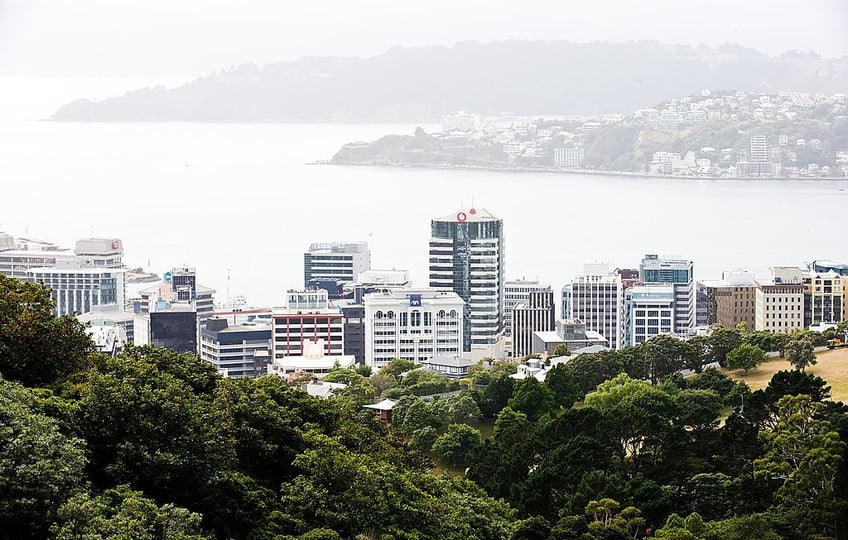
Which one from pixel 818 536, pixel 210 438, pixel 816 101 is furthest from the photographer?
pixel 816 101

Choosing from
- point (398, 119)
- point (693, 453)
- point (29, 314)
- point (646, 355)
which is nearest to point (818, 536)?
point (693, 453)

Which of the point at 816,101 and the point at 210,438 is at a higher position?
the point at 816,101

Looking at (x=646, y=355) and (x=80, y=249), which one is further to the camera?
(x=80, y=249)

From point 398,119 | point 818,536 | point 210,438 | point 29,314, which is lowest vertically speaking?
point 818,536

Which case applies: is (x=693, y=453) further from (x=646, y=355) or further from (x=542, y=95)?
(x=542, y=95)

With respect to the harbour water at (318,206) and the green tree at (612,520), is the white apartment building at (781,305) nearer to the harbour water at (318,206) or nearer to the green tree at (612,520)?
the harbour water at (318,206)

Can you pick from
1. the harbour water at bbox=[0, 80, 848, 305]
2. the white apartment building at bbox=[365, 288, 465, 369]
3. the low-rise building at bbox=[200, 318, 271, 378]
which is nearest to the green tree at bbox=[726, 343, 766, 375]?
the white apartment building at bbox=[365, 288, 465, 369]
